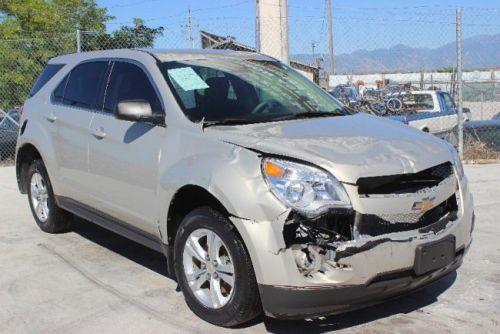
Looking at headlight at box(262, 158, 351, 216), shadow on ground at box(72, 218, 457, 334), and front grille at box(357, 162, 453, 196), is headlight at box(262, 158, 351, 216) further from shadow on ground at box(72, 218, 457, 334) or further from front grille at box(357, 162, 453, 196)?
shadow on ground at box(72, 218, 457, 334)

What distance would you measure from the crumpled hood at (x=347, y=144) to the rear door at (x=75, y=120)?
1679 mm

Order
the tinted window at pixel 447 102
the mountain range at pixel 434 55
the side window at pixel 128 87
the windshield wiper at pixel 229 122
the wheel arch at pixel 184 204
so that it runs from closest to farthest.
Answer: the wheel arch at pixel 184 204 < the windshield wiper at pixel 229 122 < the side window at pixel 128 87 < the mountain range at pixel 434 55 < the tinted window at pixel 447 102

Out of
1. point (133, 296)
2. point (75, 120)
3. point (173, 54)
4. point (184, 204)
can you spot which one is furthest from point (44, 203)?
point (184, 204)

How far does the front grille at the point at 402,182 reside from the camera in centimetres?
346

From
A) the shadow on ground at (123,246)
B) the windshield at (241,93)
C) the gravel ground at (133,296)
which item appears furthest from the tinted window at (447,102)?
the windshield at (241,93)

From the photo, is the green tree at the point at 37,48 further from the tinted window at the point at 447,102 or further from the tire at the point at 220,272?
the tire at the point at 220,272

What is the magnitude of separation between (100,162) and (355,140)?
2179 millimetres

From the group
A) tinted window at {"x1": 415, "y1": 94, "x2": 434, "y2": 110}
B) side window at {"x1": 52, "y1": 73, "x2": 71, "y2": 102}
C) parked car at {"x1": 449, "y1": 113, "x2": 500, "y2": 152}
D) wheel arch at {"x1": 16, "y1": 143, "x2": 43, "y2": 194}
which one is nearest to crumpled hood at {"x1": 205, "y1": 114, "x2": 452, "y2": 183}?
side window at {"x1": 52, "y1": 73, "x2": 71, "y2": 102}

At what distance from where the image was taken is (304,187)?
346 cm

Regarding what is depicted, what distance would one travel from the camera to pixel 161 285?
482 cm

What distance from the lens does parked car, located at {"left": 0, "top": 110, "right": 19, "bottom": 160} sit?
12562 mm

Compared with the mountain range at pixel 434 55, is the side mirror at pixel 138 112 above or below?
below

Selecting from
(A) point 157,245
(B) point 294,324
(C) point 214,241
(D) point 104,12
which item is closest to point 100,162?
(A) point 157,245

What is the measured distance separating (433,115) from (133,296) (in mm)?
10701
